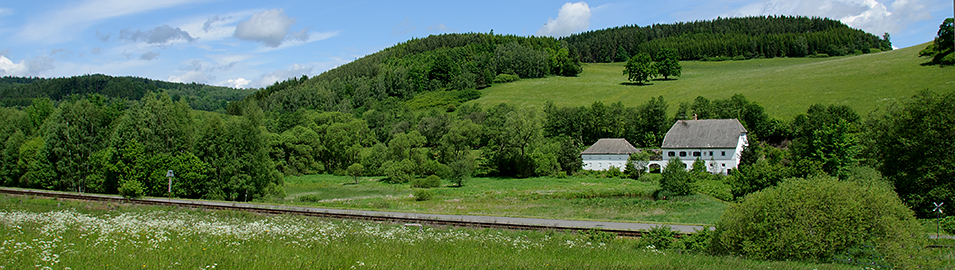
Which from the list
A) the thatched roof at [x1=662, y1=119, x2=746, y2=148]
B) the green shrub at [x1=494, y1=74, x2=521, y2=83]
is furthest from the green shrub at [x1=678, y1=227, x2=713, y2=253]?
the green shrub at [x1=494, y1=74, x2=521, y2=83]

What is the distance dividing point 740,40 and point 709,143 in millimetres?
112246

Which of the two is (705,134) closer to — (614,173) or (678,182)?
(614,173)

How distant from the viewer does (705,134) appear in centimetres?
6838

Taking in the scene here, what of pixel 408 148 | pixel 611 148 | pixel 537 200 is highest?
pixel 408 148

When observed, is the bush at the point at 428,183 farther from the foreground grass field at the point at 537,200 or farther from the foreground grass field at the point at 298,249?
the foreground grass field at the point at 298,249

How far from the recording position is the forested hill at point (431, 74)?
134 m

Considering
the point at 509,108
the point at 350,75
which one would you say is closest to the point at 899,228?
the point at 509,108

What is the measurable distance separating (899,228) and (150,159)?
4079 cm

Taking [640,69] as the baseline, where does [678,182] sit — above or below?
below

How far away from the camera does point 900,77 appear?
269 feet

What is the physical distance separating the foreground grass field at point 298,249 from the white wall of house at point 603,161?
52.2m

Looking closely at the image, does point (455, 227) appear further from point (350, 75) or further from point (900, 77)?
point (350, 75)

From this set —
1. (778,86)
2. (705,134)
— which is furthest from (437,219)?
(778,86)

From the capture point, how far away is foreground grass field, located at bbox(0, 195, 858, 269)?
11.4 metres
